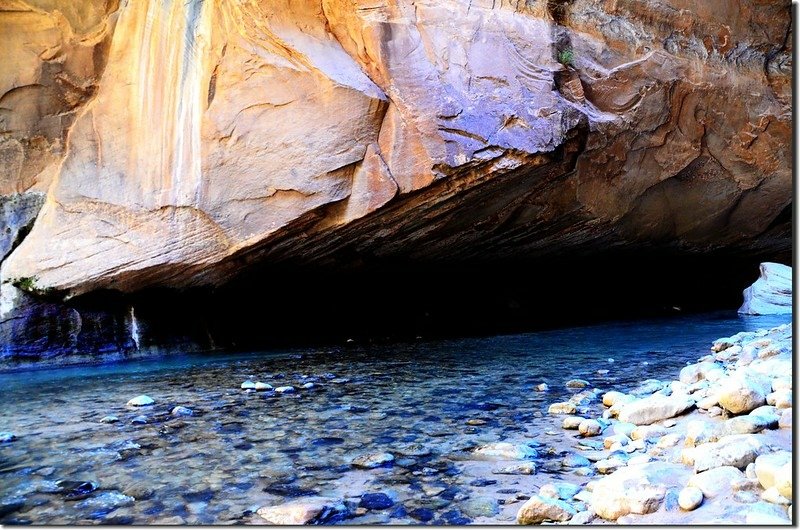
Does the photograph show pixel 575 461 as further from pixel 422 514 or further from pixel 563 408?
pixel 563 408

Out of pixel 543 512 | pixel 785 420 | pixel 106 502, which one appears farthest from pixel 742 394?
pixel 106 502

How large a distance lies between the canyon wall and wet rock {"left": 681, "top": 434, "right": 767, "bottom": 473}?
17.9 feet

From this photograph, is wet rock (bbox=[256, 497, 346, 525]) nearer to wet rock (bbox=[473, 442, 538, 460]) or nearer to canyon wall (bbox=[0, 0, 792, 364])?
wet rock (bbox=[473, 442, 538, 460])

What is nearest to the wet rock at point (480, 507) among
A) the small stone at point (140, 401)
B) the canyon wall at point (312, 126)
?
the small stone at point (140, 401)

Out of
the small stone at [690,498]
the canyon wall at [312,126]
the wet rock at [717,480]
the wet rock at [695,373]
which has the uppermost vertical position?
the canyon wall at [312,126]

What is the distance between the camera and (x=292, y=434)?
152 inches

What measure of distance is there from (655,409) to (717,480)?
1.43 metres

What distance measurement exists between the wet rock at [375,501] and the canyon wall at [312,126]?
5.32 meters

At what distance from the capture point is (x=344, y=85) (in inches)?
304

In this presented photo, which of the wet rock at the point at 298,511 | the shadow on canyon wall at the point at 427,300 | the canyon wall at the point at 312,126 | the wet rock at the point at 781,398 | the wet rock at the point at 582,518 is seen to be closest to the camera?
the wet rock at the point at 582,518

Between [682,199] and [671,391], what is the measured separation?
7650 millimetres

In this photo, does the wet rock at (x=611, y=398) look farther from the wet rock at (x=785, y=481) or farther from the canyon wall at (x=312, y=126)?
the canyon wall at (x=312, y=126)

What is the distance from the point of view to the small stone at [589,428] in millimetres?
3586

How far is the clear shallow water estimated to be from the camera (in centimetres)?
268
